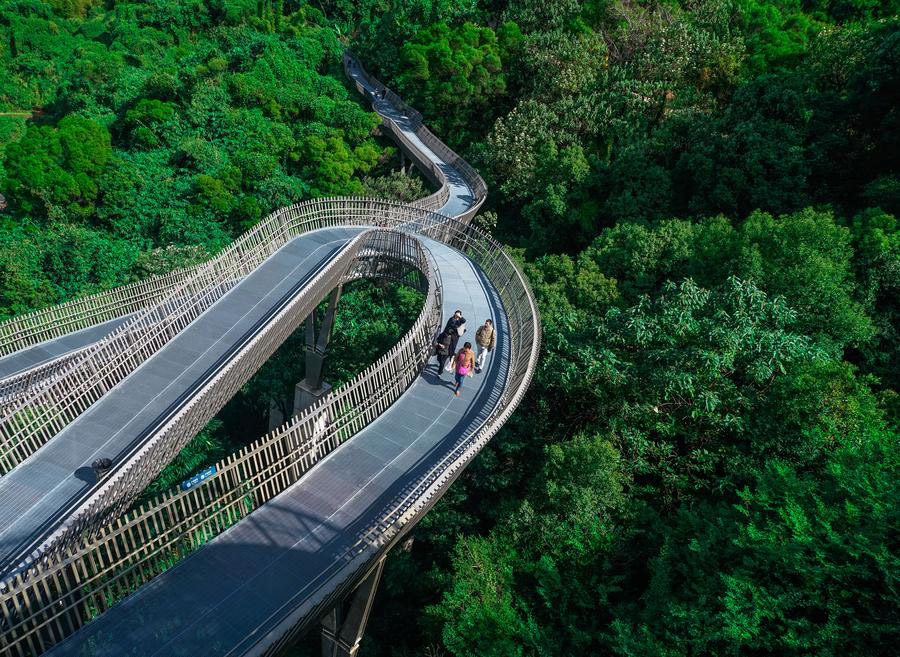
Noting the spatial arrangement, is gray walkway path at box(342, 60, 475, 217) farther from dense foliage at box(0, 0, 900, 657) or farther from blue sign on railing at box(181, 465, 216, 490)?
blue sign on railing at box(181, 465, 216, 490)

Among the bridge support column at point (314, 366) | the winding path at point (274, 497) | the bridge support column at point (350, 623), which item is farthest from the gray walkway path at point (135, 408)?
the bridge support column at point (350, 623)

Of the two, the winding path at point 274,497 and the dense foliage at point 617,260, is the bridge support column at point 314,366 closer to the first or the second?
the dense foliage at point 617,260

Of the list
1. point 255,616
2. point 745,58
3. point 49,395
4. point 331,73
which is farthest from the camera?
point 331,73

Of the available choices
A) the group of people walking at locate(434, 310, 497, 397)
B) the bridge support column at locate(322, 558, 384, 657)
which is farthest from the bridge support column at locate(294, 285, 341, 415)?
the bridge support column at locate(322, 558, 384, 657)

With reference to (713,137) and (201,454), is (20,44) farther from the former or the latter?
(713,137)

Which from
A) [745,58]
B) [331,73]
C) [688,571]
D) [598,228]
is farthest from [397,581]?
[331,73]

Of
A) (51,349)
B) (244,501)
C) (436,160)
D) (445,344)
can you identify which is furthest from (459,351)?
(436,160)
